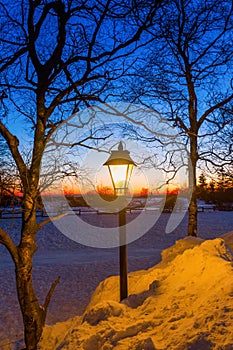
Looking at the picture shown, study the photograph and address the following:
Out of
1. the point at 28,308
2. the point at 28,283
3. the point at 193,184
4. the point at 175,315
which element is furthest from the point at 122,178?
the point at 193,184

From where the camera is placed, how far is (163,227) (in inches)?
1128

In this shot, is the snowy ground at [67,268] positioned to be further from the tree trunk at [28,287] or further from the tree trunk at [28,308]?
the tree trunk at [28,308]

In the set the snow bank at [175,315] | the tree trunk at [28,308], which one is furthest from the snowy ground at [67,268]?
the snow bank at [175,315]

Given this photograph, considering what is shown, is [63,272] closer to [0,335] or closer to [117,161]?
[0,335]

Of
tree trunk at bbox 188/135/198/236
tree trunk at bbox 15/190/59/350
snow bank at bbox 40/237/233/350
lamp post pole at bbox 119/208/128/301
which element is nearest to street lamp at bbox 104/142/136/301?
lamp post pole at bbox 119/208/128/301

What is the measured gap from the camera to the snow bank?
3062 millimetres

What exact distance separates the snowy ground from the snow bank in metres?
2.32

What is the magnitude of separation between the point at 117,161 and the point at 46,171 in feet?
5.60

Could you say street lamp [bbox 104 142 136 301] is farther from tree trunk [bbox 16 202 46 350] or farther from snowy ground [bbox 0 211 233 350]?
snowy ground [bbox 0 211 233 350]

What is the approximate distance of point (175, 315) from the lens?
3.62 m

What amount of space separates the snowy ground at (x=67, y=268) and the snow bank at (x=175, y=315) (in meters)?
2.32

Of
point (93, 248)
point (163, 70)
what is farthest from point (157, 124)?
point (93, 248)

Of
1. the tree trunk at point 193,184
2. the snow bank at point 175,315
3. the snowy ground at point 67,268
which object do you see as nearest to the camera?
the snow bank at point 175,315

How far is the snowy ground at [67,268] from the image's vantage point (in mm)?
9318
